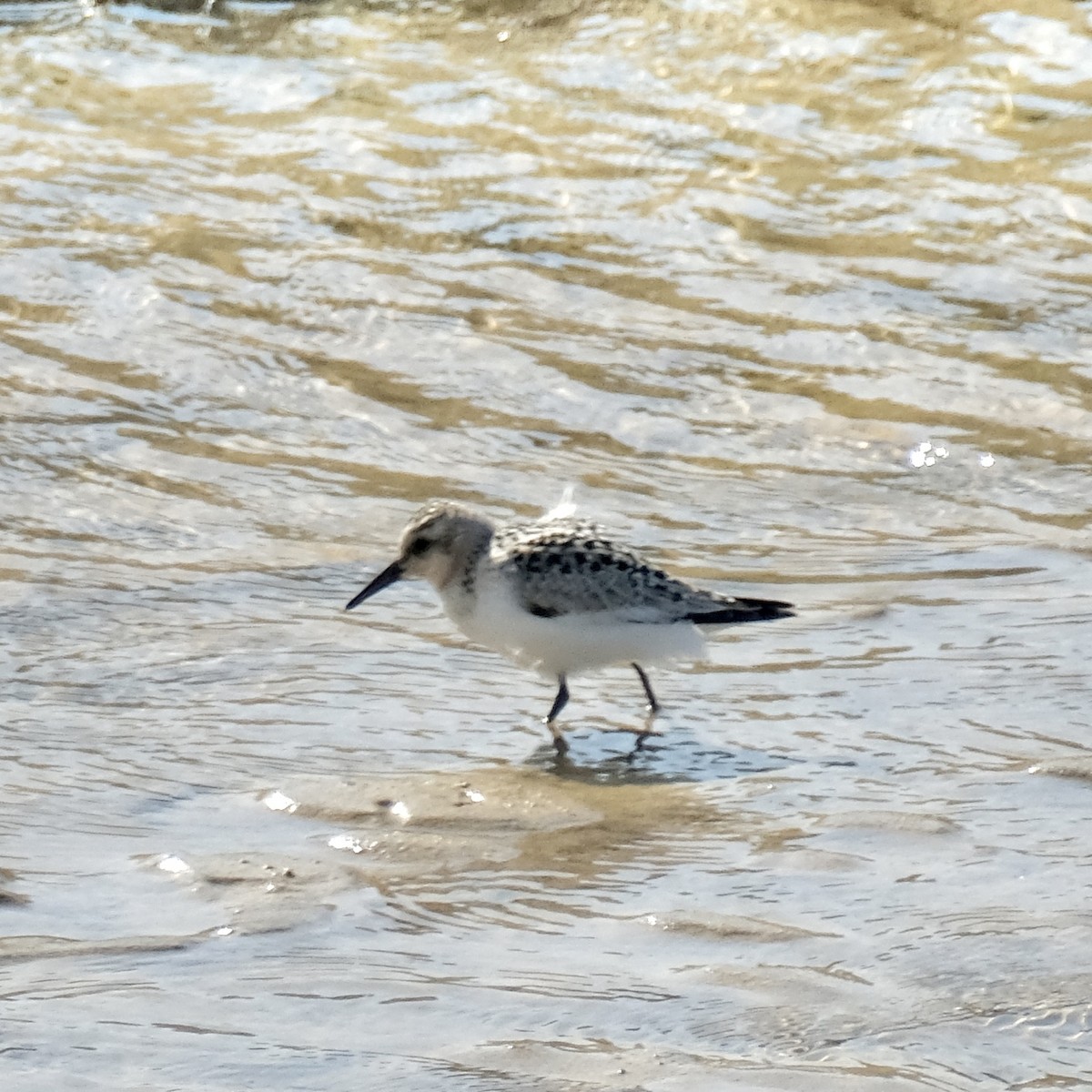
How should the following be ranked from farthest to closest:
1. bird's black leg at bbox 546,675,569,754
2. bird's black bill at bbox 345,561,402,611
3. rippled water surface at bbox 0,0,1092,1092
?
bird's black bill at bbox 345,561,402,611 < bird's black leg at bbox 546,675,569,754 < rippled water surface at bbox 0,0,1092,1092

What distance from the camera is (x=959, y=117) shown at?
38.3 feet

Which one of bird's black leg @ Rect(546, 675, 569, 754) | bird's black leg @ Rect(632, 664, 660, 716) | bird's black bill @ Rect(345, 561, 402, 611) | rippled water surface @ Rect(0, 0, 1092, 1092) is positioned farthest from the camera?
bird's black bill @ Rect(345, 561, 402, 611)

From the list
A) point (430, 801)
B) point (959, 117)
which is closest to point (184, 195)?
point (959, 117)

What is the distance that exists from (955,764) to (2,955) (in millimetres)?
2631

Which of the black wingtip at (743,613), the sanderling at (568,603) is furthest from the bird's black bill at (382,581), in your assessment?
the black wingtip at (743,613)

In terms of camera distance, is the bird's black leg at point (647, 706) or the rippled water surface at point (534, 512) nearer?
the rippled water surface at point (534, 512)

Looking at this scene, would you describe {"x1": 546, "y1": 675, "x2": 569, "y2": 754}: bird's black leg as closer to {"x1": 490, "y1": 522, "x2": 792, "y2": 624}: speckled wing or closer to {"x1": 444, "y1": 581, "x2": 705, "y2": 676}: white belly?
{"x1": 444, "y1": 581, "x2": 705, "y2": 676}: white belly

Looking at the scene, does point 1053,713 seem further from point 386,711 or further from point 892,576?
point 386,711

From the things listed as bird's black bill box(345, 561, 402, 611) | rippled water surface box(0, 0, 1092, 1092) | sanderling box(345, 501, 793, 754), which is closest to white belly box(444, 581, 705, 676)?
sanderling box(345, 501, 793, 754)

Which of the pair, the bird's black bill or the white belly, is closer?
the white belly

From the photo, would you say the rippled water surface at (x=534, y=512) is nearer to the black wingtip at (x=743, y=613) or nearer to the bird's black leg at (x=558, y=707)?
the bird's black leg at (x=558, y=707)

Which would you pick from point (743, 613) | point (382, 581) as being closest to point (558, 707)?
point (743, 613)

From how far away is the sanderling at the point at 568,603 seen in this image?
6273 millimetres

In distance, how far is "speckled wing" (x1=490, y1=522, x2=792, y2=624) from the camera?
6285mm
